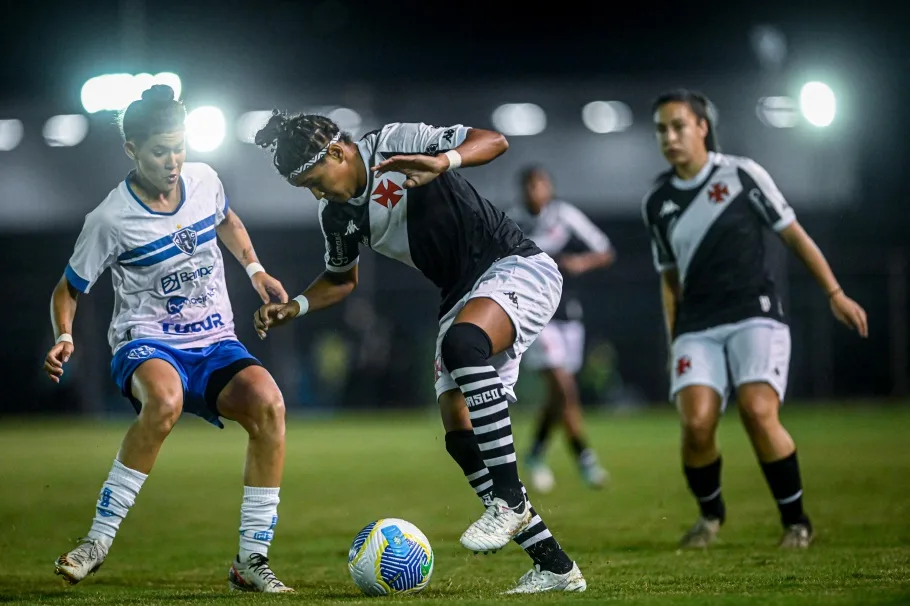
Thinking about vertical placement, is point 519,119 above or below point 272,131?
above

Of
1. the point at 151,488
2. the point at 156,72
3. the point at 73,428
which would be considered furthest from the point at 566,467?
the point at 156,72

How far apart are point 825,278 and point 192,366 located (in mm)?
3349

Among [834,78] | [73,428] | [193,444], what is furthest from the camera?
[834,78]

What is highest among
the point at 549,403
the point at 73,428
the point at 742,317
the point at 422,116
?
the point at 422,116

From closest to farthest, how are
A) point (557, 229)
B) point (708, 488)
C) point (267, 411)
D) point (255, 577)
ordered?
point (255, 577) → point (267, 411) → point (708, 488) → point (557, 229)

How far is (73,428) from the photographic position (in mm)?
20922

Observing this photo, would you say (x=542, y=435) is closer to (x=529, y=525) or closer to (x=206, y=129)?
(x=529, y=525)

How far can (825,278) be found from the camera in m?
6.48

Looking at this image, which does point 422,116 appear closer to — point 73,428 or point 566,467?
point 73,428

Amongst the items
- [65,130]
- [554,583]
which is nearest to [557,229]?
[554,583]

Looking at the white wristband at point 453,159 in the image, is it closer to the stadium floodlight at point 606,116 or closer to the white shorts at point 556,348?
the white shorts at point 556,348

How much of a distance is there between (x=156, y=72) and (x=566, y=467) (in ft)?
42.7

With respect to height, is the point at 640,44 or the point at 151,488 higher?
the point at 640,44

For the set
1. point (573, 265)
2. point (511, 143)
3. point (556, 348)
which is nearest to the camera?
point (573, 265)
